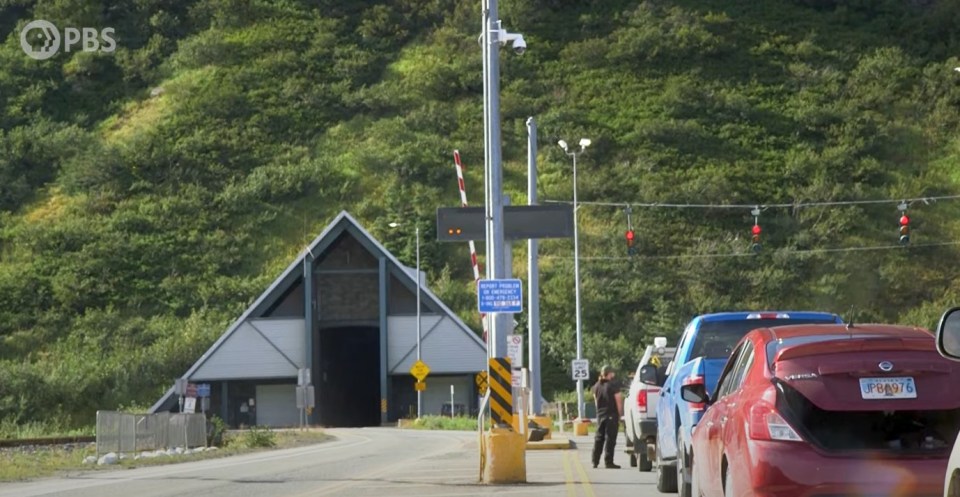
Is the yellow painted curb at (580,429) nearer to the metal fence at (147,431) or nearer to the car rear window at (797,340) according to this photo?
the metal fence at (147,431)

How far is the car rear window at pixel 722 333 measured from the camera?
1727 cm

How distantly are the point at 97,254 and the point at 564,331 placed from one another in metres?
24.8

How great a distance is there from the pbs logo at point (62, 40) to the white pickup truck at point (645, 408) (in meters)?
89.5

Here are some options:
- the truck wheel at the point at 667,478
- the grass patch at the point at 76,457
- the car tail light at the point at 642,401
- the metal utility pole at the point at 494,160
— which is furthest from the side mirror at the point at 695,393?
the grass patch at the point at 76,457

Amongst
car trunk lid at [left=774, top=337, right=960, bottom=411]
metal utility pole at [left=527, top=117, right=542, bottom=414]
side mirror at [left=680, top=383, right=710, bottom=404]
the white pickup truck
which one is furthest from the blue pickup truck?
metal utility pole at [left=527, top=117, right=542, bottom=414]

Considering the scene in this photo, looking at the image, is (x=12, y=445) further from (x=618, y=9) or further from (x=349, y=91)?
(x=618, y=9)

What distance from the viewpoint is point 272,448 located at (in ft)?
132

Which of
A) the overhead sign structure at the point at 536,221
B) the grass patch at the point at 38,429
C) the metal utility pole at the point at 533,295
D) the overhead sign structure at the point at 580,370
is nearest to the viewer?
the overhead sign structure at the point at 536,221

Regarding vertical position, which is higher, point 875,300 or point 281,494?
point 875,300

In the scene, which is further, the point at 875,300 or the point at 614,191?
the point at 614,191

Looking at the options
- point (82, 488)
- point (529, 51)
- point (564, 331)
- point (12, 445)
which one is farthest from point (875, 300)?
point (82, 488)

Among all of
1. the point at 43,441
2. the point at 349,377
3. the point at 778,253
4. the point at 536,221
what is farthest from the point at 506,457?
the point at 778,253

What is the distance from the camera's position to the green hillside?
240 feet

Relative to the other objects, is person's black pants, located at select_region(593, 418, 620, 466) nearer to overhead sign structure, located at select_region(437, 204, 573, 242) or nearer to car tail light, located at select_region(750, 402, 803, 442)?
overhead sign structure, located at select_region(437, 204, 573, 242)
